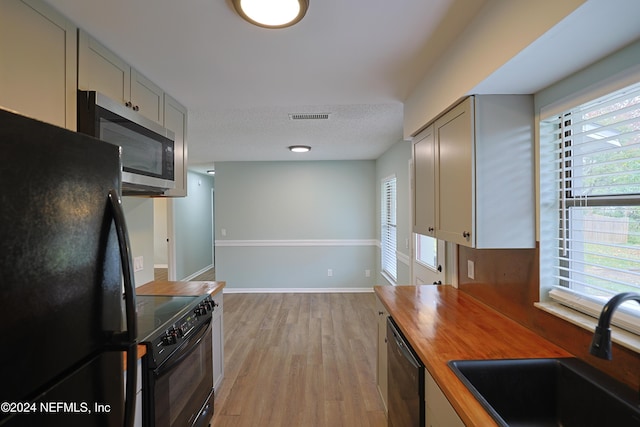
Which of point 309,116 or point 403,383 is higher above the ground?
point 309,116

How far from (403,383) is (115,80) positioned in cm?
221

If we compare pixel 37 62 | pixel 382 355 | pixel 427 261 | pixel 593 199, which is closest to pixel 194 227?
pixel 427 261

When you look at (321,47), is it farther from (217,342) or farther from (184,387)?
(217,342)

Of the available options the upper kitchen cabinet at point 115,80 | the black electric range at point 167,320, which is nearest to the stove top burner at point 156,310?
the black electric range at point 167,320

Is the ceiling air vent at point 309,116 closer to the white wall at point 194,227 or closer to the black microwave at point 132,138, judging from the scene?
the black microwave at point 132,138

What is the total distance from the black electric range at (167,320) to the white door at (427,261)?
6.05ft

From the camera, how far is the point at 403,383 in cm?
146

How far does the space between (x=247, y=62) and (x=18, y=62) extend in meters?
0.97

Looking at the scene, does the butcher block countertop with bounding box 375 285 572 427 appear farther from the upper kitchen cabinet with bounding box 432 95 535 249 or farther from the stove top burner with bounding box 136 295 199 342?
the stove top burner with bounding box 136 295 199 342

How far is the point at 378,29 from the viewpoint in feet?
4.42

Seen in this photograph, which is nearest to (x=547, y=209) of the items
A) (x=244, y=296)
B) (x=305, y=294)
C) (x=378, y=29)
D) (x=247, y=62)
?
(x=378, y=29)

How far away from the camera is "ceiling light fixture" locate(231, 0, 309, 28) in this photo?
3.77 ft

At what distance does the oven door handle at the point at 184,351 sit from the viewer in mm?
1382

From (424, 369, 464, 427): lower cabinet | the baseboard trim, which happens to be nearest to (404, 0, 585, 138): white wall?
(424, 369, 464, 427): lower cabinet
